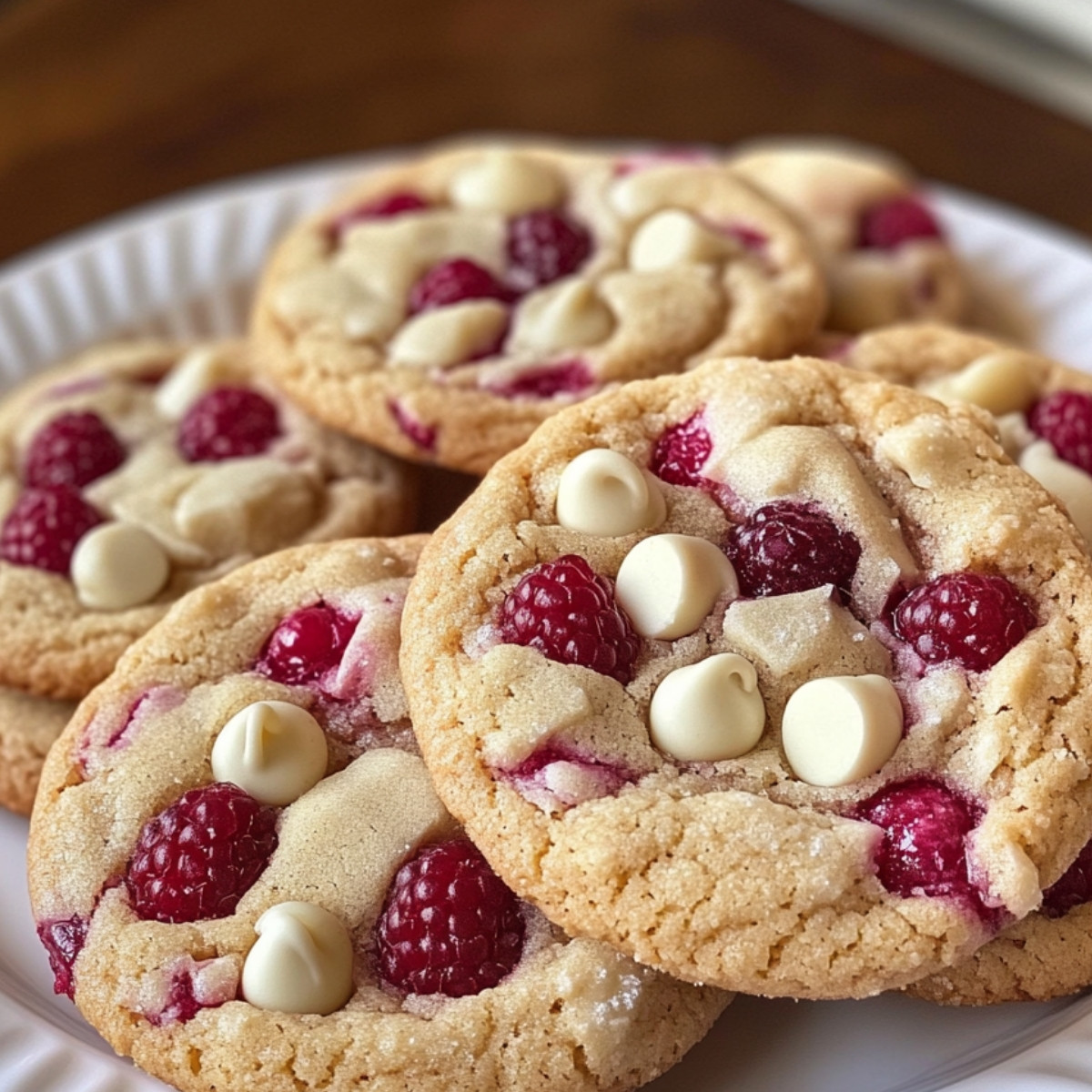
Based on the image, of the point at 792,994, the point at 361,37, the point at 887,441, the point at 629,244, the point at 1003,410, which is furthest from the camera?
the point at 361,37

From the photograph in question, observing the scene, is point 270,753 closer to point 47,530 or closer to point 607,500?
point 607,500

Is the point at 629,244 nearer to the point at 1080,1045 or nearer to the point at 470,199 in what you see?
the point at 470,199

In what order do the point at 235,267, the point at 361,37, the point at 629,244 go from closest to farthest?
the point at 629,244 < the point at 235,267 < the point at 361,37

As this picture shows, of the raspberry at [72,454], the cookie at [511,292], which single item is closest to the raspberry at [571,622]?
the cookie at [511,292]

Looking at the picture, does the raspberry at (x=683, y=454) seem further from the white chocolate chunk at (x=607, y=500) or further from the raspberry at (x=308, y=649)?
the raspberry at (x=308, y=649)

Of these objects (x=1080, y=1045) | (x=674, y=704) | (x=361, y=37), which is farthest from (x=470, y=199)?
(x=361, y=37)

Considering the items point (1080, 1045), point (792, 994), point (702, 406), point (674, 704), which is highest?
point (702, 406)
